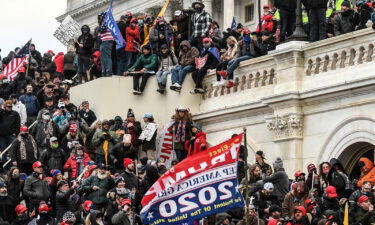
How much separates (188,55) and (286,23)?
3.37 metres

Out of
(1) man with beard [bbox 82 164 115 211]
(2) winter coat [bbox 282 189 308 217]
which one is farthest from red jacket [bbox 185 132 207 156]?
(2) winter coat [bbox 282 189 308 217]

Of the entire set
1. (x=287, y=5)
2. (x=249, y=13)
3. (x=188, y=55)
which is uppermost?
(x=249, y=13)

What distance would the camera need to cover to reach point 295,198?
94.3 ft

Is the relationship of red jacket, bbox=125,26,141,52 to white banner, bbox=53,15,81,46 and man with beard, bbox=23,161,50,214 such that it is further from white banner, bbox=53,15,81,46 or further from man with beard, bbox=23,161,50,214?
white banner, bbox=53,15,81,46

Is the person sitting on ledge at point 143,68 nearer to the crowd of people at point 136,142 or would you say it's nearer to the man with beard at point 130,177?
the crowd of people at point 136,142

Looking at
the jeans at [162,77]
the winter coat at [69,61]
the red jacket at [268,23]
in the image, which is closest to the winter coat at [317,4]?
the red jacket at [268,23]

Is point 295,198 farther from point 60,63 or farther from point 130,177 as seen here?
point 60,63

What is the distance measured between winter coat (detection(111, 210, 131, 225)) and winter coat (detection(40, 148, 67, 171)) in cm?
658

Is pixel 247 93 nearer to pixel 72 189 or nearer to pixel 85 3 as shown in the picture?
pixel 72 189

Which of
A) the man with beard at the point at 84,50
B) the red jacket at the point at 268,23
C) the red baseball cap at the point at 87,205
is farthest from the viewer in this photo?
the man with beard at the point at 84,50

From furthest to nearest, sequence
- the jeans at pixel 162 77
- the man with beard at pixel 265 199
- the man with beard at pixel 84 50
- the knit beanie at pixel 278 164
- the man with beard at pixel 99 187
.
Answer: the man with beard at pixel 84 50
the jeans at pixel 162 77
the man with beard at pixel 99 187
the knit beanie at pixel 278 164
the man with beard at pixel 265 199

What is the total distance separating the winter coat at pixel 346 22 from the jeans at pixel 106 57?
770 centimetres

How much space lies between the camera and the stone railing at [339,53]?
102 ft

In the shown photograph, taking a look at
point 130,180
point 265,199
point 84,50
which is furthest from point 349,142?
point 84,50
